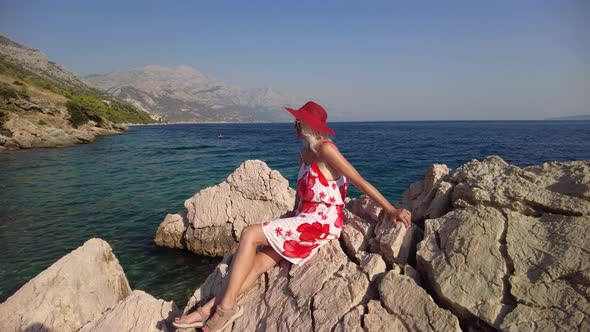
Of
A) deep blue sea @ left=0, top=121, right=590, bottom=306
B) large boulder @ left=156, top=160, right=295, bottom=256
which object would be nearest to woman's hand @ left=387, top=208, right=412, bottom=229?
large boulder @ left=156, top=160, right=295, bottom=256

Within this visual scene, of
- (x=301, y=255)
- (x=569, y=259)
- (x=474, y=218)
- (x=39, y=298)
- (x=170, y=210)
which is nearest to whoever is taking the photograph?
(x=569, y=259)

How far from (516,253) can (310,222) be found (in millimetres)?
2401

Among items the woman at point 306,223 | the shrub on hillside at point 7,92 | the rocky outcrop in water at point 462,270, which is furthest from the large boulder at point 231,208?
the shrub on hillside at point 7,92

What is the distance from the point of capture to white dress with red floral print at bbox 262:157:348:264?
4238mm

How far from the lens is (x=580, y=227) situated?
337cm

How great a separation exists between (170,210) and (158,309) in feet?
34.1

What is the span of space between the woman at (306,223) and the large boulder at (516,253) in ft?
2.32

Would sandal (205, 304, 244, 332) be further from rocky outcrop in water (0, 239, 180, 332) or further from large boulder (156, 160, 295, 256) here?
large boulder (156, 160, 295, 256)

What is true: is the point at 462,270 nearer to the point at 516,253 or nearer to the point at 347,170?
the point at 516,253

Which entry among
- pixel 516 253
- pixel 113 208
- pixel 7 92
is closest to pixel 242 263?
pixel 516 253

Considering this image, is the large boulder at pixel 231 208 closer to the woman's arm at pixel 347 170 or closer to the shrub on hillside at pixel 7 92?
the woman's arm at pixel 347 170

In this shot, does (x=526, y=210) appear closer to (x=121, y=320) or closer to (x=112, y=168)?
(x=121, y=320)

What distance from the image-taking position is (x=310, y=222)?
169 inches

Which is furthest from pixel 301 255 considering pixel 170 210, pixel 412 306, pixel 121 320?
pixel 170 210
